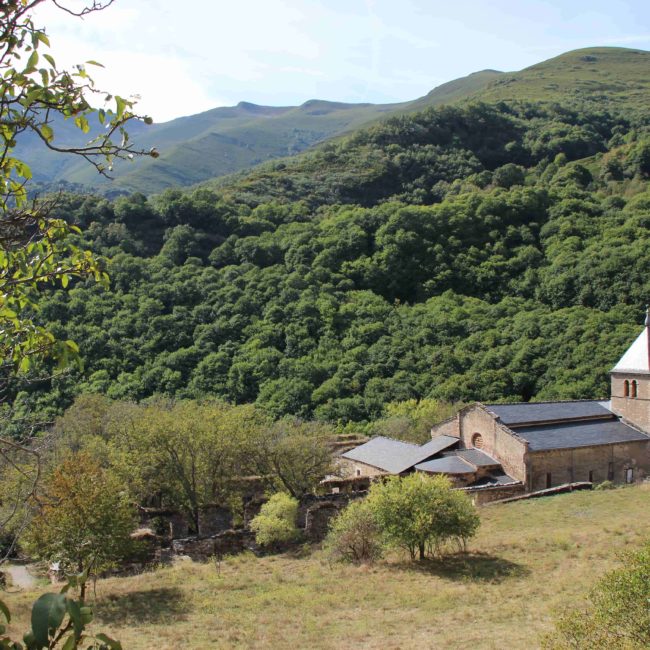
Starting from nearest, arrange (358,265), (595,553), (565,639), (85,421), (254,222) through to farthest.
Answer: (565,639) → (595,553) → (85,421) → (358,265) → (254,222)

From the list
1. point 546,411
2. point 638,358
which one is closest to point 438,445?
point 546,411

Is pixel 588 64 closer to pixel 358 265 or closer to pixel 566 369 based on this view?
pixel 358 265

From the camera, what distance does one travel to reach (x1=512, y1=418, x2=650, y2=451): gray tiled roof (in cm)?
3147

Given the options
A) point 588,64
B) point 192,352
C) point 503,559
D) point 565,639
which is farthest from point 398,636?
point 588,64

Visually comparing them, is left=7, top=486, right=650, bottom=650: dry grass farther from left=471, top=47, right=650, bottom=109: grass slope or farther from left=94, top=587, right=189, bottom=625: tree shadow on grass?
left=471, top=47, right=650, bottom=109: grass slope

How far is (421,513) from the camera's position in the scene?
21.6 meters

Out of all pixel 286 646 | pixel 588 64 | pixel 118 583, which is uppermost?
pixel 588 64

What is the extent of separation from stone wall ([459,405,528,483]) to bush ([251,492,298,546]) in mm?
10953

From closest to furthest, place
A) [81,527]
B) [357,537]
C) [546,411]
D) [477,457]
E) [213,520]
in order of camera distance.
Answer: [81,527]
[357,537]
[213,520]
[477,457]
[546,411]

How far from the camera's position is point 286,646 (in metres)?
15.1

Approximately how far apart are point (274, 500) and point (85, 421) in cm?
1554

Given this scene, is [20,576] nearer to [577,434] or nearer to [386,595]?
[386,595]

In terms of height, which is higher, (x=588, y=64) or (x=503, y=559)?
(x=588, y=64)

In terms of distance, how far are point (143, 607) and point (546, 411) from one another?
2303 centimetres
